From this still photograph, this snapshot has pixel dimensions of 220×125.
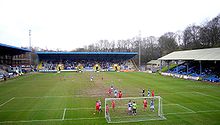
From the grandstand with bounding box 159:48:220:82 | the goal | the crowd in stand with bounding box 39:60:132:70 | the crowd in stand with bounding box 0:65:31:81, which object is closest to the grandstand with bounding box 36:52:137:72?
the crowd in stand with bounding box 39:60:132:70

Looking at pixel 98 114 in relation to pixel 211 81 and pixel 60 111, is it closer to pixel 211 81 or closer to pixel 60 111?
pixel 60 111

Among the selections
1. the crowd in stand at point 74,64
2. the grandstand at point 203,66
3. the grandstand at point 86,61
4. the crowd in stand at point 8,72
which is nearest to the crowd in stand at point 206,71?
the grandstand at point 203,66

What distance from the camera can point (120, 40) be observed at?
13250 centimetres

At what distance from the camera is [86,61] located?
87375mm

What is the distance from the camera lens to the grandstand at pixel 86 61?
77.5m

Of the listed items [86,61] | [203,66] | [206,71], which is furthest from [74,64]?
[206,71]

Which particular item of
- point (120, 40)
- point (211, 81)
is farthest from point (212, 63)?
point (120, 40)

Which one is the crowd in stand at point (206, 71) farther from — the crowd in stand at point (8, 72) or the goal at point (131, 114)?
the crowd in stand at point (8, 72)

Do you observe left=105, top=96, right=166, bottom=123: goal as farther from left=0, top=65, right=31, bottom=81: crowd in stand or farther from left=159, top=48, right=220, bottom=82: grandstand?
left=0, top=65, right=31, bottom=81: crowd in stand

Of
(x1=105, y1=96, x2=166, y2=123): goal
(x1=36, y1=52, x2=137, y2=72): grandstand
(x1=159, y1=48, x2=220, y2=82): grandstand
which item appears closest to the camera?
(x1=105, y1=96, x2=166, y2=123): goal

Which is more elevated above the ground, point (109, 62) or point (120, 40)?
point (120, 40)

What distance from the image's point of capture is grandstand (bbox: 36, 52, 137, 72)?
254 ft

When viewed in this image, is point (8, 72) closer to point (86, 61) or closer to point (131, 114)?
point (86, 61)

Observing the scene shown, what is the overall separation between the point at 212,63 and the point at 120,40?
83.0m
